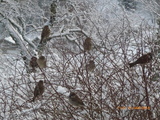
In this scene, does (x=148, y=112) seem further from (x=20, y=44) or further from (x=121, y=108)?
(x=20, y=44)

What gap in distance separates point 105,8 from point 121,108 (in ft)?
29.4

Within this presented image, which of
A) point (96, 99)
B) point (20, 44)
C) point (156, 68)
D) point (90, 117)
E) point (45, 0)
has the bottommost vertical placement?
point (90, 117)

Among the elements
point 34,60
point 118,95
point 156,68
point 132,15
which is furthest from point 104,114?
point 132,15

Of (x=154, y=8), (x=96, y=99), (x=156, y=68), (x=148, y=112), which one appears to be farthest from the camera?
(x=154, y=8)

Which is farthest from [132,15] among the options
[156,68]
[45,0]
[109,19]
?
[156,68]

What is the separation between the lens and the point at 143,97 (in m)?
2.05

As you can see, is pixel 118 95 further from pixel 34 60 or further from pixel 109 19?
pixel 109 19

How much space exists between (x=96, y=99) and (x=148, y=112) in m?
0.47

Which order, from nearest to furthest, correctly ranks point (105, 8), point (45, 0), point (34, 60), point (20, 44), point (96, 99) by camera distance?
point (96, 99) → point (34, 60) → point (20, 44) → point (45, 0) → point (105, 8)

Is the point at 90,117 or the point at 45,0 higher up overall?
the point at 45,0

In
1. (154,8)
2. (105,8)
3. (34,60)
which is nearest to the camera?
(34,60)

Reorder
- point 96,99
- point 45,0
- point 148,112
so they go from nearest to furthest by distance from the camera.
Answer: point 148,112, point 96,99, point 45,0

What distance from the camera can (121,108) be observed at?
6.84 ft

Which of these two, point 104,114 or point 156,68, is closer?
point 104,114
